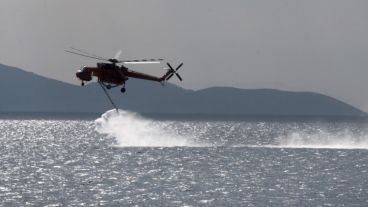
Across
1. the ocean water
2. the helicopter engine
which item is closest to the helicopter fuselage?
the helicopter engine

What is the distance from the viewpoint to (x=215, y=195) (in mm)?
109188

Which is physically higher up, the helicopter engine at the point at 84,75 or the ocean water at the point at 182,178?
the helicopter engine at the point at 84,75

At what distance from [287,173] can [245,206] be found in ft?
136

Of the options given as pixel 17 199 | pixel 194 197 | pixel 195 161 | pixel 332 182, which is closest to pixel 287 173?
pixel 332 182

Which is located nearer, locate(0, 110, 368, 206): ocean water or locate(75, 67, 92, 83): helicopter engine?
locate(75, 67, 92, 83): helicopter engine

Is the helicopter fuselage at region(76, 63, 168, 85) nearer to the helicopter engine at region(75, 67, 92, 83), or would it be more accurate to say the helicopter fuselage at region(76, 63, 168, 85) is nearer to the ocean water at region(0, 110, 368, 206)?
the helicopter engine at region(75, 67, 92, 83)

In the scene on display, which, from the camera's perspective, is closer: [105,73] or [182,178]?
[105,73]

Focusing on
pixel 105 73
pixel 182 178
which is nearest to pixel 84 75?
pixel 105 73

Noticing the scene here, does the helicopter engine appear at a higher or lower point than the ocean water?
higher

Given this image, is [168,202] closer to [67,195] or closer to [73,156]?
[67,195]

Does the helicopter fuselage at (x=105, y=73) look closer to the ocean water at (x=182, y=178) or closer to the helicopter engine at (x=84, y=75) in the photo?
the helicopter engine at (x=84, y=75)

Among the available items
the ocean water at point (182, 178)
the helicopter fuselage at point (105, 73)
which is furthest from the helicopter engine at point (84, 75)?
the ocean water at point (182, 178)

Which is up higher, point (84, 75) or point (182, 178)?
point (84, 75)

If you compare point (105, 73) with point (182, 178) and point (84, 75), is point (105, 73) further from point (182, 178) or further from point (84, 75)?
point (182, 178)
